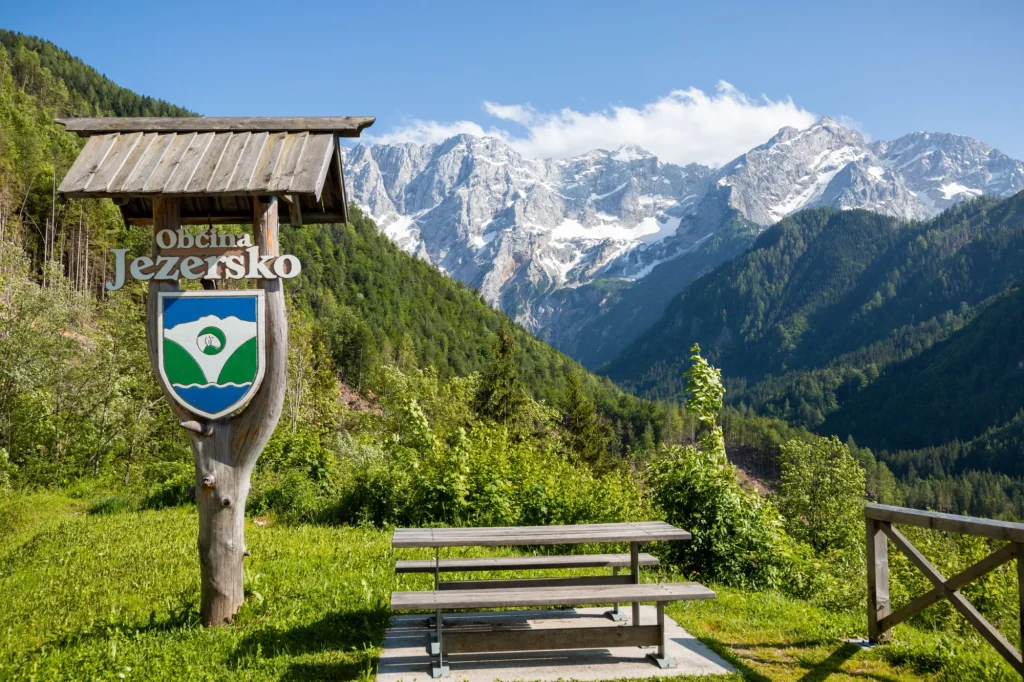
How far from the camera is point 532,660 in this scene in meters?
6.34

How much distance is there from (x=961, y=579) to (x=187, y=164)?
27.0 feet

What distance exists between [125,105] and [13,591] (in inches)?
5544

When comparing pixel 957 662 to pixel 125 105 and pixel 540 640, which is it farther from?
pixel 125 105

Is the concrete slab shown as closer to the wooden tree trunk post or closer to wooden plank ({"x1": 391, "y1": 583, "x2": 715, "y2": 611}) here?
wooden plank ({"x1": 391, "y1": 583, "x2": 715, "y2": 611})

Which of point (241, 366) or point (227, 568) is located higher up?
point (241, 366)

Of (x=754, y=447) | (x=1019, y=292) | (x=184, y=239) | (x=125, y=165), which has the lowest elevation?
(x=754, y=447)

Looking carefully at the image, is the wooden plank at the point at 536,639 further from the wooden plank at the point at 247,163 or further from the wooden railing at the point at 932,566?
the wooden plank at the point at 247,163

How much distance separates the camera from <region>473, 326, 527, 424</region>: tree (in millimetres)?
47938

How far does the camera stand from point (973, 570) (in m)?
5.72

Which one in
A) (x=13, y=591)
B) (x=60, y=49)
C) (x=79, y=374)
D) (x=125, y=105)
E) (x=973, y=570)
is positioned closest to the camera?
(x=973, y=570)

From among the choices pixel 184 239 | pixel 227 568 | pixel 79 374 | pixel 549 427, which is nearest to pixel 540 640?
pixel 227 568

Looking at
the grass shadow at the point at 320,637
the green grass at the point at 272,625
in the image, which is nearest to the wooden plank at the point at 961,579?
the green grass at the point at 272,625

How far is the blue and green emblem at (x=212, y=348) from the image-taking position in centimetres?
688

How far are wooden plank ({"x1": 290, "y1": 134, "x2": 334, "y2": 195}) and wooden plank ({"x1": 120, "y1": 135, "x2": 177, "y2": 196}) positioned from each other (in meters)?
1.48
